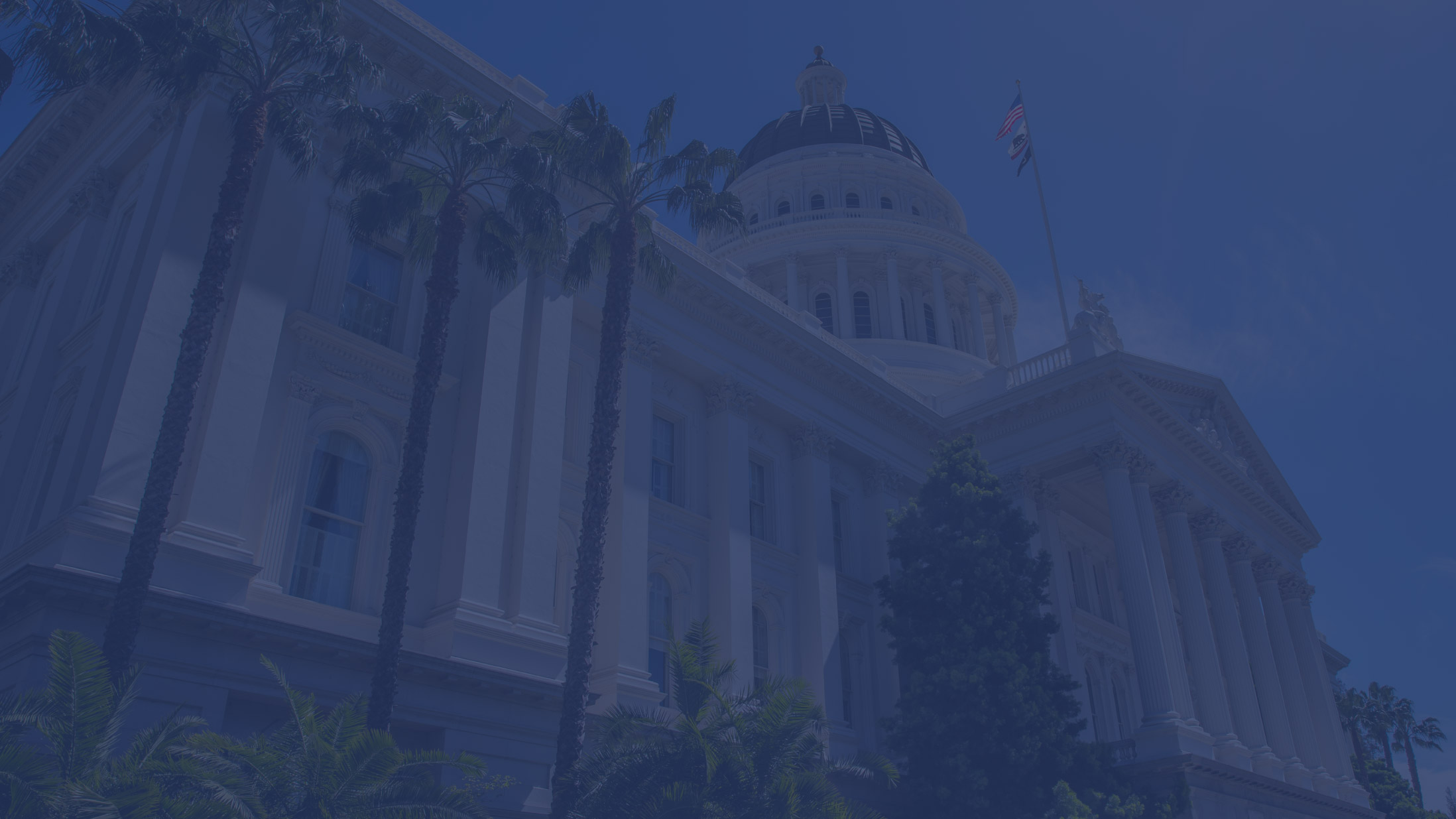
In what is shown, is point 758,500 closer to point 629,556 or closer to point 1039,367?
point 629,556

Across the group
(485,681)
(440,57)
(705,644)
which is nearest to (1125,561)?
(705,644)

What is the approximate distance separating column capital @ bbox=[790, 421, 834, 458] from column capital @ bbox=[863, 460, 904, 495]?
7.48 ft

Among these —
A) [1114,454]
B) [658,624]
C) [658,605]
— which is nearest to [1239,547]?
[1114,454]

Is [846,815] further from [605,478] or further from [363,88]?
[363,88]

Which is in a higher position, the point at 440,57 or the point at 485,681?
the point at 440,57

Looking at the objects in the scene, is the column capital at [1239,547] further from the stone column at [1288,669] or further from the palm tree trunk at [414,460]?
the palm tree trunk at [414,460]

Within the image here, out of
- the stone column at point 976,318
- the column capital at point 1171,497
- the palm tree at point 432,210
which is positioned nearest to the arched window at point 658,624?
the palm tree at point 432,210

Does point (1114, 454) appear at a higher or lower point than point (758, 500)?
higher

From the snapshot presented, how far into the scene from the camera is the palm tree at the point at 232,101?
42.4ft

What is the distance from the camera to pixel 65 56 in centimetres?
1438

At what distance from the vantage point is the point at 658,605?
24453 mm

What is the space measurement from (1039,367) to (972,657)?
1306 cm

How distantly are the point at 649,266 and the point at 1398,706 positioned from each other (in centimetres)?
5813

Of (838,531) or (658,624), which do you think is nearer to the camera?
(658,624)
